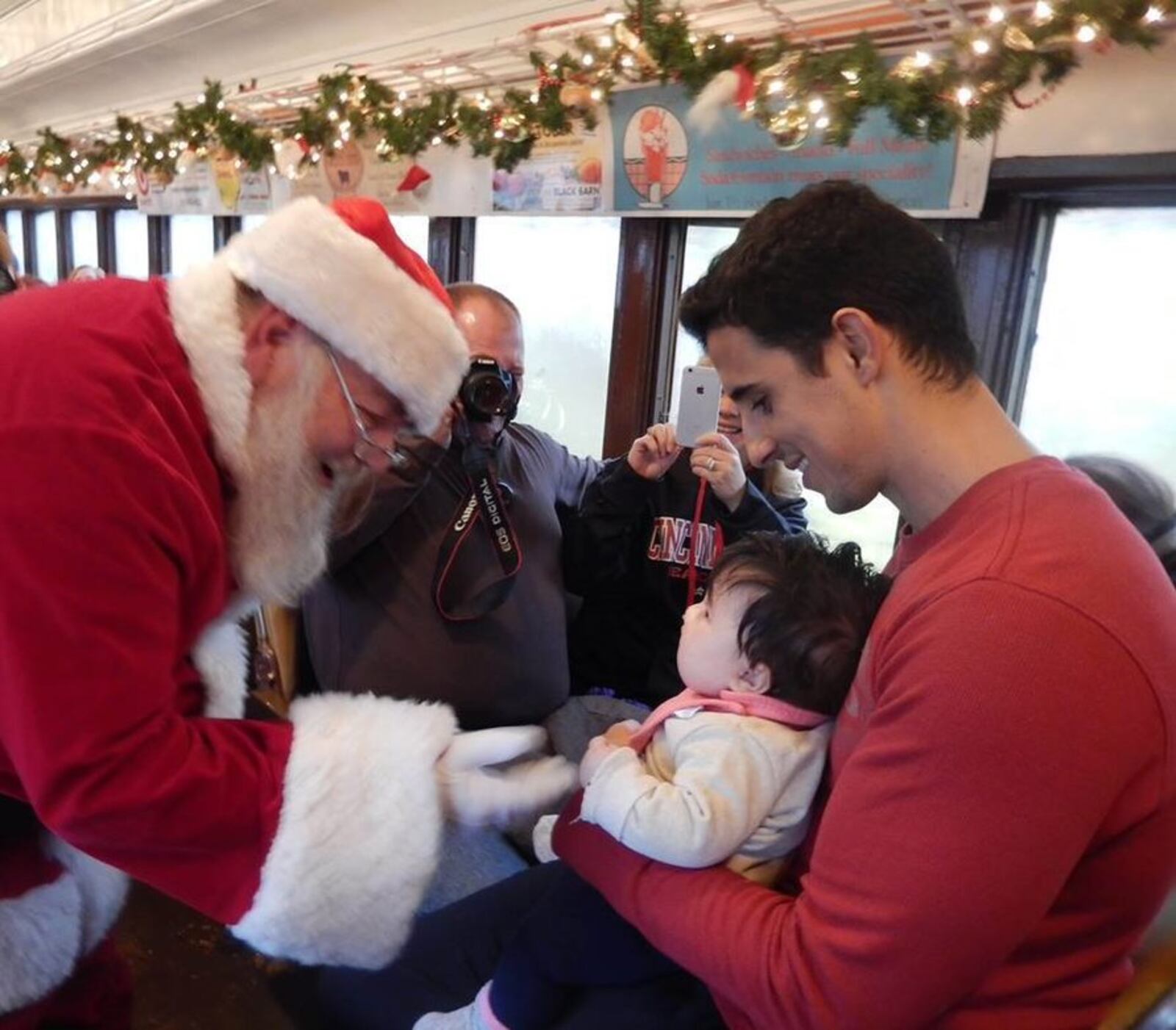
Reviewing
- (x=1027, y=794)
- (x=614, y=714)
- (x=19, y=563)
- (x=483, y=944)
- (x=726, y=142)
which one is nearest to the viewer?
(x=1027, y=794)

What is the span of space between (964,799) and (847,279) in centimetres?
53

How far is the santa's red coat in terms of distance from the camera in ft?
2.73

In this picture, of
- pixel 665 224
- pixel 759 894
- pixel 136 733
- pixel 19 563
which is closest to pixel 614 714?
pixel 759 894

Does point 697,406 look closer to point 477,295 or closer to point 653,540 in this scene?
point 653,540

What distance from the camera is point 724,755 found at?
1.04 meters

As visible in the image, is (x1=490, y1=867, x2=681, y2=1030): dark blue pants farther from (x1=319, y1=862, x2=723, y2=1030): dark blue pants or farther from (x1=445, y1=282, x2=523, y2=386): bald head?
(x1=445, y1=282, x2=523, y2=386): bald head

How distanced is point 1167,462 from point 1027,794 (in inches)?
72.1

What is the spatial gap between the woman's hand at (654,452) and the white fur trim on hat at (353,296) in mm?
933

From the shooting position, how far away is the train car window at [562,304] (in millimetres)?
3693

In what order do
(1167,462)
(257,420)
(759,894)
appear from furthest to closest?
1. (1167,462)
2. (257,420)
3. (759,894)

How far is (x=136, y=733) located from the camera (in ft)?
2.87

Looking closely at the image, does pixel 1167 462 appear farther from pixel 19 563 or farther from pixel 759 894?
pixel 19 563

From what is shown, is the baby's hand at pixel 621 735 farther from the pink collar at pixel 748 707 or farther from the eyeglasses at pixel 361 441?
the eyeglasses at pixel 361 441

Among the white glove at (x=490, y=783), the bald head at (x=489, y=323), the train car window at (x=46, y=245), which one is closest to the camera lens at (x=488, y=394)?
the bald head at (x=489, y=323)
